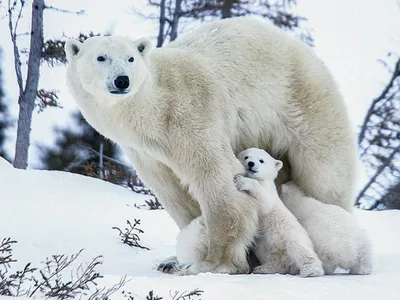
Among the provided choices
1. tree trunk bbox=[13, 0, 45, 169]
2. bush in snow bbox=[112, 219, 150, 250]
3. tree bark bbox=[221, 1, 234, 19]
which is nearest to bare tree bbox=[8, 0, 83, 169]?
tree trunk bbox=[13, 0, 45, 169]

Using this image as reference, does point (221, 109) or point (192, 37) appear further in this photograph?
point (192, 37)

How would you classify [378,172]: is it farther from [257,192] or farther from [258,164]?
[257,192]

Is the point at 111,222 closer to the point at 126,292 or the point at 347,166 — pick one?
the point at 347,166

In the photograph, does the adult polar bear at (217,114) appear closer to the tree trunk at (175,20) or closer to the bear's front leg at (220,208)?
the bear's front leg at (220,208)

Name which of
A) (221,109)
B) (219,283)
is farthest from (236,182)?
(219,283)

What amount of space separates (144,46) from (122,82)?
524mm

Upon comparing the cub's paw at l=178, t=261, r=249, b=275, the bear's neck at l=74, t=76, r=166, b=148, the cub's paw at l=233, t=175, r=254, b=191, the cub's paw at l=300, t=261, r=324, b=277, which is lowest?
the cub's paw at l=178, t=261, r=249, b=275

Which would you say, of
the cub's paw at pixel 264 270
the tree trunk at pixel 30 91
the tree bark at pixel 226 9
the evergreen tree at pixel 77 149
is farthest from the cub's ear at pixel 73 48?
the tree bark at pixel 226 9

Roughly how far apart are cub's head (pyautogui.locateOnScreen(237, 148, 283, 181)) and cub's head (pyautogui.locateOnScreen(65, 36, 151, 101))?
3.28 feet

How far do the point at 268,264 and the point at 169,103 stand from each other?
1365mm

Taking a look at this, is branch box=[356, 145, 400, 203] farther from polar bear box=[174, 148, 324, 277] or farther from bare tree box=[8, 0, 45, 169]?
polar bear box=[174, 148, 324, 277]

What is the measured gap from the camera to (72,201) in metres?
7.36

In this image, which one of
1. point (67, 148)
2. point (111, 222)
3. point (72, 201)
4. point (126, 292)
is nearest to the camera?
point (126, 292)

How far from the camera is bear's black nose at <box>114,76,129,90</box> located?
4.87 metres
